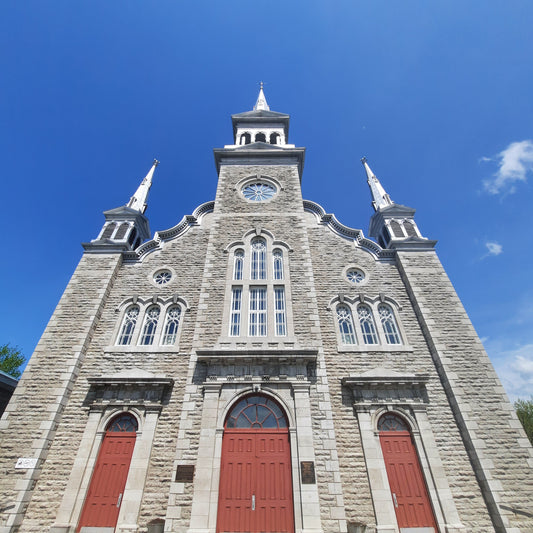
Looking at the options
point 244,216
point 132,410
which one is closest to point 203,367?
point 132,410

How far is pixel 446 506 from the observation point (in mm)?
8344

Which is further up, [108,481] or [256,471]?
[256,471]

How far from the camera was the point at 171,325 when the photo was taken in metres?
11.9

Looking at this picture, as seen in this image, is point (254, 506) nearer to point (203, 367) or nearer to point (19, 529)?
point (203, 367)

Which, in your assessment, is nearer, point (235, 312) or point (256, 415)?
point (256, 415)

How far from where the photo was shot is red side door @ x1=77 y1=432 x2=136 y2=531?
848 centimetres

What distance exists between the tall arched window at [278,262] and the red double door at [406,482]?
6.73 metres

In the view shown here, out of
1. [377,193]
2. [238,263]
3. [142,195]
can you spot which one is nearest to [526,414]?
[377,193]

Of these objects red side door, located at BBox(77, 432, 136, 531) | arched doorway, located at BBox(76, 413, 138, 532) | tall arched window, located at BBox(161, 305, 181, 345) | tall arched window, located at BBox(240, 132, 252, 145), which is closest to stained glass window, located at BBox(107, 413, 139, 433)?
arched doorway, located at BBox(76, 413, 138, 532)

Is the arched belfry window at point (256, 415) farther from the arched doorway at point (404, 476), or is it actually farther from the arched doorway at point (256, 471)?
the arched doorway at point (404, 476)

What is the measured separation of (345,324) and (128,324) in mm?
8522

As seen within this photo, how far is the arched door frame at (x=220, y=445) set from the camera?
7.98 meters

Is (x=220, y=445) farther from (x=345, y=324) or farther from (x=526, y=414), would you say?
(x=526, y=414)

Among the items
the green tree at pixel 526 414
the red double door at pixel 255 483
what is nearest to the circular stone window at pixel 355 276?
the red double door at pixel 255 483
